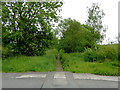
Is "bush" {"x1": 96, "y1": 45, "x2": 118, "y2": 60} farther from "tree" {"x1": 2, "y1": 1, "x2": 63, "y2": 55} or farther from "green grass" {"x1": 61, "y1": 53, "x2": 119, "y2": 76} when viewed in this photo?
"tree" {"x1": 2, "y1": 1, "x2": 63, "y2": 55}

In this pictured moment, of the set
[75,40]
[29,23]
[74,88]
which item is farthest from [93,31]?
[74,88]

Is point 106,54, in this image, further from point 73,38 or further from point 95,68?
point 73,38

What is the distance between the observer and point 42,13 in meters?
8.66

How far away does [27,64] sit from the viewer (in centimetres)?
757

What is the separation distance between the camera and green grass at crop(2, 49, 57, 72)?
21.6ft

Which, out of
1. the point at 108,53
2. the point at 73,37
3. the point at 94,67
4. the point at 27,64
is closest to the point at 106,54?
the point at 108,53

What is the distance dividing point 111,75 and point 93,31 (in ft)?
25.5

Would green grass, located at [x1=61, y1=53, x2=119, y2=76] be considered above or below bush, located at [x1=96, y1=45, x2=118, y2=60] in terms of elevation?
below

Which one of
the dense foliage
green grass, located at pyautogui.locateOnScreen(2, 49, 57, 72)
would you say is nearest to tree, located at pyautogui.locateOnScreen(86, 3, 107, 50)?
the dense foliage

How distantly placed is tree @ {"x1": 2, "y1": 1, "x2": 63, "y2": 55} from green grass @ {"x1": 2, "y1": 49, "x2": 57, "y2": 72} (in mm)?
574

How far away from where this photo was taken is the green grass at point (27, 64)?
658 cm

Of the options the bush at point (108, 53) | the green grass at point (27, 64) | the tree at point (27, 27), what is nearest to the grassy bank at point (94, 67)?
the bush at point (108, 53)

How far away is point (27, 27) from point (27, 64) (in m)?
2.66

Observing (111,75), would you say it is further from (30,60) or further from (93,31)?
(93,31)
